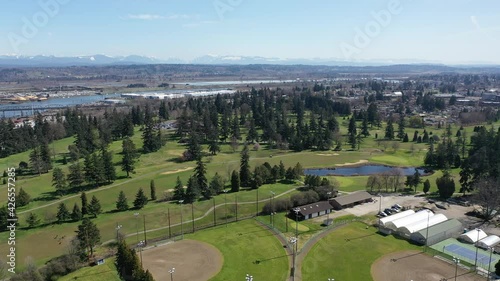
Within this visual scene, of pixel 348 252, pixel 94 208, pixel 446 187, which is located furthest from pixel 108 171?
pixel 446 187

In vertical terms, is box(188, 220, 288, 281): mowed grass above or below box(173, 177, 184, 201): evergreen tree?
below

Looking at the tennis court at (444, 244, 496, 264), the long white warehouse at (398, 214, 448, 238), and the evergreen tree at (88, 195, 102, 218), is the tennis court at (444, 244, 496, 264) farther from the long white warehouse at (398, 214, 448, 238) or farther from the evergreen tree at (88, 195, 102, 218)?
the evergreen tree at (88, 195, 102, 218)

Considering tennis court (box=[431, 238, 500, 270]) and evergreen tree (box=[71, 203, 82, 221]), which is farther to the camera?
evergreen tree (box=[71, 203, 82, 221])

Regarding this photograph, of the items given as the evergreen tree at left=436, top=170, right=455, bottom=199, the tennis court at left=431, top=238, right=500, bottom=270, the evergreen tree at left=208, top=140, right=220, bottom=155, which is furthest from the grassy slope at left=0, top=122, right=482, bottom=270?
the tennis court at left=431, top=238, right=500, bottom=270

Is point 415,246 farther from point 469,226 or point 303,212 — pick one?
point 303,212

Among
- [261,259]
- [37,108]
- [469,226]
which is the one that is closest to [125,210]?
[261,259]

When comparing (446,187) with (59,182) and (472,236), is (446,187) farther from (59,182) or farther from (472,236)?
(59,182)
